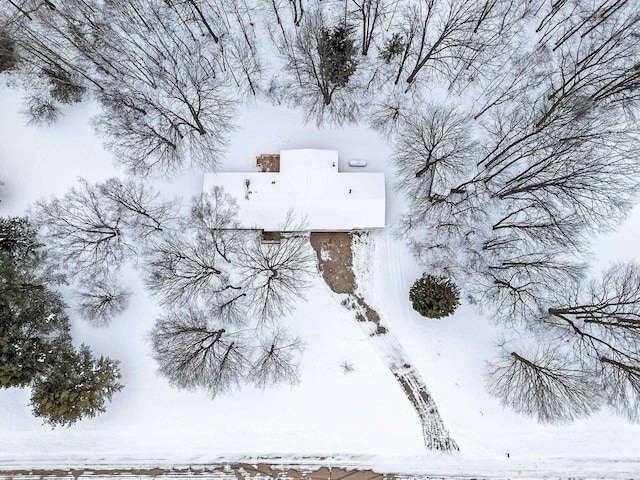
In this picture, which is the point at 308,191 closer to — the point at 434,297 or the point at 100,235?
the point at 434,297

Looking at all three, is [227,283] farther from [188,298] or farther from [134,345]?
[134,345]

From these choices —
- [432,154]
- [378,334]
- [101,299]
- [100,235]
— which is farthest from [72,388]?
[432,154]

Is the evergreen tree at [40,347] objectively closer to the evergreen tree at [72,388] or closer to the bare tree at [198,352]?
the evergreen tree at [72,388]

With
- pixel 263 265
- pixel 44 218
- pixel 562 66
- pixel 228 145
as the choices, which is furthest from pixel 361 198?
pixel 44 218

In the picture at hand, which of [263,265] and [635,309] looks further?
[263,265]

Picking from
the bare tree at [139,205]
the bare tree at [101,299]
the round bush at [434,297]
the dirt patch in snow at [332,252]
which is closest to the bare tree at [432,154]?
the round bush at [434,297]

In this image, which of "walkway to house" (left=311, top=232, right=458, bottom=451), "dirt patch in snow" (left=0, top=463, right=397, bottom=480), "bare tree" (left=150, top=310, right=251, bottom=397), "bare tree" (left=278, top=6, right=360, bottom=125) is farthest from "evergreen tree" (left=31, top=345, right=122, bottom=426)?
"bare tree" (left=278, top=6, right=360, bottom=125)

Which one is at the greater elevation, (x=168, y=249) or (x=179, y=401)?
(x=168, y=249)

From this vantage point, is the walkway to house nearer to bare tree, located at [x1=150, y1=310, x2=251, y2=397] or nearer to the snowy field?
the snowy field
